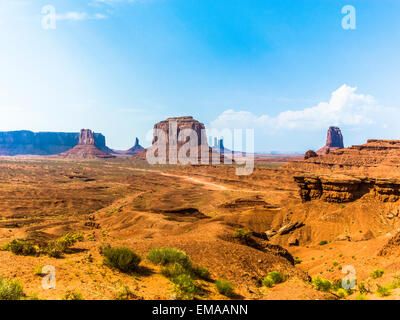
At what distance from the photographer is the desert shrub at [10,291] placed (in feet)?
21.2

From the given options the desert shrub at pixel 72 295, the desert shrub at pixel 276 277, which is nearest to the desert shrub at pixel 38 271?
the desert shrub at pixel 72 295

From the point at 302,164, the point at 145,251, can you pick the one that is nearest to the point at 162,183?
the point at 302,164

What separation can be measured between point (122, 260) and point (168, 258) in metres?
2.06

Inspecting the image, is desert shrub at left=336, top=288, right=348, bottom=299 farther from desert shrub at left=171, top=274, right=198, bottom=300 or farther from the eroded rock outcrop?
the eroded rock outcrop

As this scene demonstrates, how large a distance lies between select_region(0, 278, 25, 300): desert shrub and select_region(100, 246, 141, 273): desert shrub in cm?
Answer: 322

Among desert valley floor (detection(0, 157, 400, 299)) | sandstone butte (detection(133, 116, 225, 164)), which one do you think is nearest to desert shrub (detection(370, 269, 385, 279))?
desert valley floor (detection(0, 157, 400, 299))

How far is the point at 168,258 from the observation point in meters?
10.9

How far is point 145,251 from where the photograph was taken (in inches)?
507

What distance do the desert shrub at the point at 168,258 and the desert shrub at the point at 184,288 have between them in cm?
163

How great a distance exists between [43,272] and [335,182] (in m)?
26.5

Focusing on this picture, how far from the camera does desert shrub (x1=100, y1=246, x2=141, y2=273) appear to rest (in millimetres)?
9703

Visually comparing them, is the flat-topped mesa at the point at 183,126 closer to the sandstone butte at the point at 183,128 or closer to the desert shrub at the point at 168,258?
the sandstone butte at the point at 183,128

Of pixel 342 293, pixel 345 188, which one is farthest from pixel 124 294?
pixel 345 188
